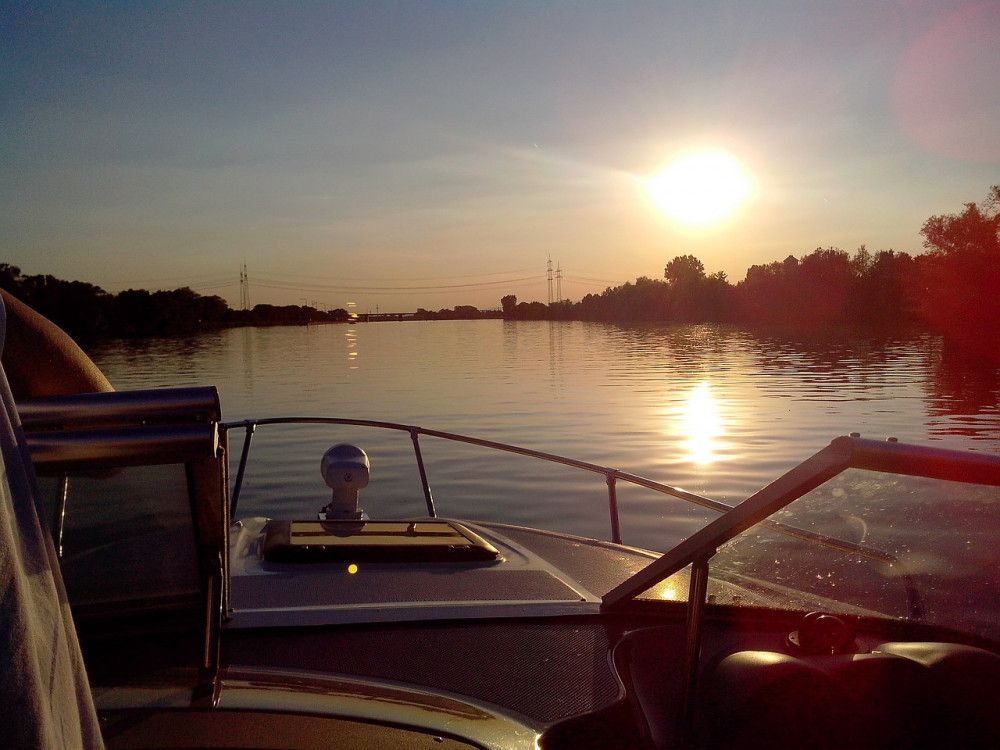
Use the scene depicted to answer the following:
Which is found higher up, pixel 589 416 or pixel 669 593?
pixel 669 593

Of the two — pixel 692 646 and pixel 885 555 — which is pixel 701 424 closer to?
pixel 885 555

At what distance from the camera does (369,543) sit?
360 cm

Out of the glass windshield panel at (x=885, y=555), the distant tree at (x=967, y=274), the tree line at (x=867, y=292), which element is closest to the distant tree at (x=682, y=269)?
the tree line at (x=867, y=292)

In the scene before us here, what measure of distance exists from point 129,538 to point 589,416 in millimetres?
21874

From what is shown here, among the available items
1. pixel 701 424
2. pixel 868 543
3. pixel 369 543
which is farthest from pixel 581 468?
pixel 701 424

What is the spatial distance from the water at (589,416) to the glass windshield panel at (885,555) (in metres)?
2.19

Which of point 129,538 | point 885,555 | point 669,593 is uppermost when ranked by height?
point 129,538

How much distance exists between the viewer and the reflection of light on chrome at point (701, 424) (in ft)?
58.8

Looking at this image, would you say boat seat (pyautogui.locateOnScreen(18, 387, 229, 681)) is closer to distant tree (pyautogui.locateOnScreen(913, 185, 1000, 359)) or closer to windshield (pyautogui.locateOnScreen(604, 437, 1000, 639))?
windshield (pyautogui.locateOnScreen(604, 437, 1000, 639))

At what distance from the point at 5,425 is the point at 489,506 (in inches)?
461

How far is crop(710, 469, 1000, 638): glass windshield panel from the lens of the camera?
143 inches

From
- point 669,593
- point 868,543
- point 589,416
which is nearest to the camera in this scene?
point 669,593

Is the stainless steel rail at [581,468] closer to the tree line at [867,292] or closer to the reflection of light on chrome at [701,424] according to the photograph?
the reflection of light on chrome at [701,424]

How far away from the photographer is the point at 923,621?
9.84 feet
